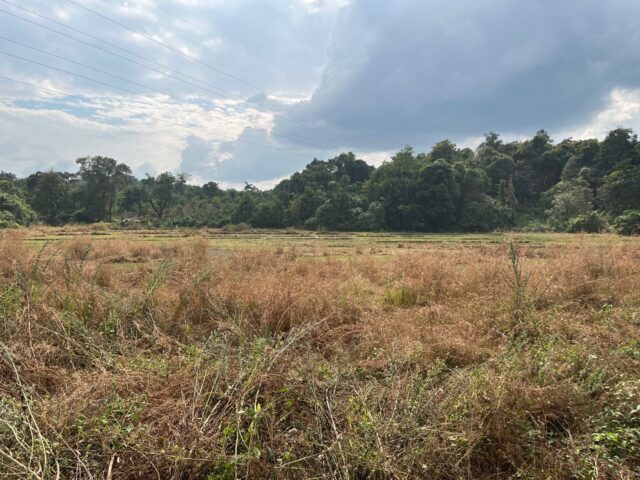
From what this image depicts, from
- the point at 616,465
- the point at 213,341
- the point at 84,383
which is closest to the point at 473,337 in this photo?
the point at 616,465

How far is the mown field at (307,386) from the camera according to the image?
273 centimetres

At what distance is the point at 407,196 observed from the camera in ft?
159

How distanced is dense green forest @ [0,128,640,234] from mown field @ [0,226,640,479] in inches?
1407

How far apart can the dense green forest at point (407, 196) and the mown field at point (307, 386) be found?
35750 millimetres

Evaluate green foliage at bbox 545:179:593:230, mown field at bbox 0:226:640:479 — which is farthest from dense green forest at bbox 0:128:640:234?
mown field at bbox 0:226:640:479

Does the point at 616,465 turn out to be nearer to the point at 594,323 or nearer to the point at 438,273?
the point at 594,323

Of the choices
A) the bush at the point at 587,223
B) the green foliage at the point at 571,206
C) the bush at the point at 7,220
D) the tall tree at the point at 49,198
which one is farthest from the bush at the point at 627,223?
the tall tree at the point at 49,198

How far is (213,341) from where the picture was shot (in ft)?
14.5

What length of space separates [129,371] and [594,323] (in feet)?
18.1

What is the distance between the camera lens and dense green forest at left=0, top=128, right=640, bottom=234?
43531 millimetres

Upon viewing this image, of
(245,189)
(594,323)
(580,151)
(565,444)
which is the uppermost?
(580,151)

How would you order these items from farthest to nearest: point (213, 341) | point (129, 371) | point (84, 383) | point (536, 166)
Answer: point (536, 166) → point (213, 341) → point (129, 371) → point (84, 383)

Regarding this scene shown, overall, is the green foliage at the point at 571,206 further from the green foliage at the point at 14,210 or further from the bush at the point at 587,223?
the green foliage at the point at 14,210

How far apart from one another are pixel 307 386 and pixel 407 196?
46745 millimetres
